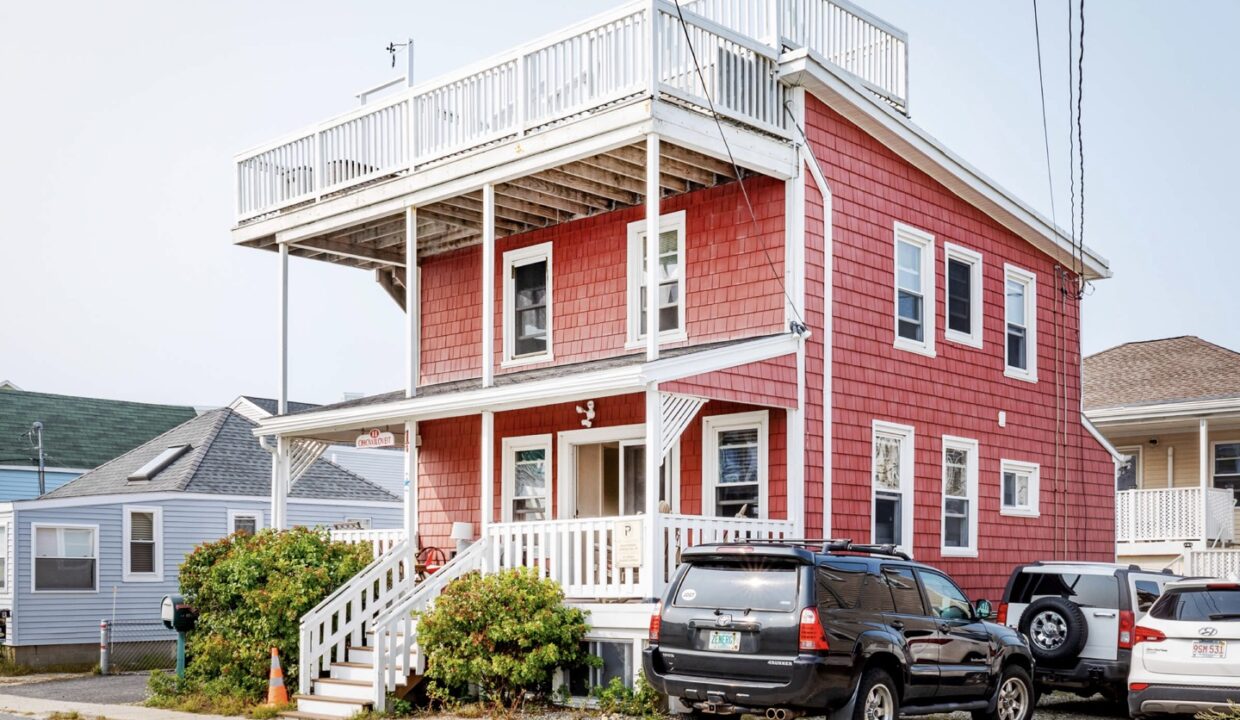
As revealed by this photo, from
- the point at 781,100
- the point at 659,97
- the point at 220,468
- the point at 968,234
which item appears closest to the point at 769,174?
the point at 781,100

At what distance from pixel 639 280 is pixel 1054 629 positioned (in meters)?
6.93

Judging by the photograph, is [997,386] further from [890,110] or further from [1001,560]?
[890,110]

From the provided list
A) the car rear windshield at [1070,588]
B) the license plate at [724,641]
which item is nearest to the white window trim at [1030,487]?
the car rear windshield at [1070,588]

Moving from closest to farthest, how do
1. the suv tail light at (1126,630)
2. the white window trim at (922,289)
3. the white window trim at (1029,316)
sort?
the suv tail light at (1126,630)
the white window trim at (922,289)
the white window trim at (1029,316)

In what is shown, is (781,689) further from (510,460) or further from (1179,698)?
(510,460)

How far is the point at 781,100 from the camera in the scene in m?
17.6

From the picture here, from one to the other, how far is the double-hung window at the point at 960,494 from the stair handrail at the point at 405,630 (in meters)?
6.70

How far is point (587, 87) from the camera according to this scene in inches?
642

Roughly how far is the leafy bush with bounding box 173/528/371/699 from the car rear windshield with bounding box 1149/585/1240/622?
9443 millimetres

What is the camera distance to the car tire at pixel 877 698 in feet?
38.3

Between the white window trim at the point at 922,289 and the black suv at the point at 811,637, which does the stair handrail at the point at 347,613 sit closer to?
the black suv at the point at 811,637

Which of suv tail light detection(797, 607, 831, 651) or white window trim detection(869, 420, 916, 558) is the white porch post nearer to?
white window trim detection(869, 420, 916, 558)

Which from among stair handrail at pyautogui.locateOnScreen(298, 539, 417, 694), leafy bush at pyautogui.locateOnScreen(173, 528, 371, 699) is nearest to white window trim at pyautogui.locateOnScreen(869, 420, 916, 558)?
stair handrail at pyautogui.locateOnScreen(298, 539, 417, 694)

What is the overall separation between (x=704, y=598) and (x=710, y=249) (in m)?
7.01
